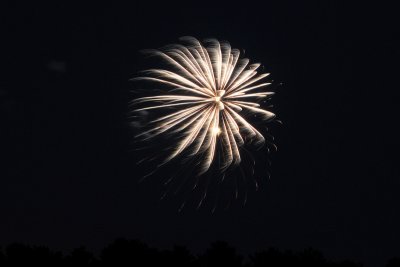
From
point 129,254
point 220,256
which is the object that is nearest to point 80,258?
point 129,254

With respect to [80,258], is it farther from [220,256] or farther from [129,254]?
[220,256]

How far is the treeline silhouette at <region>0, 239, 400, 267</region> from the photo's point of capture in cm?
5572

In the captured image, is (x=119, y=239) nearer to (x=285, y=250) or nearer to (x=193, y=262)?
(x=193, y=262)

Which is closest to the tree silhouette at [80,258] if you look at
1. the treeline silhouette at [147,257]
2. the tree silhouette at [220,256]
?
the treeline silhouette at [147,257]

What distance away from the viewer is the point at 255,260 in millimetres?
59688

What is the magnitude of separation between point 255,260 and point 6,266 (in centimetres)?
2321

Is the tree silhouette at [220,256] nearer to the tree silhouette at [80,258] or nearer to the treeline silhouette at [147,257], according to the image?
the treeline silhouette at [147,257]

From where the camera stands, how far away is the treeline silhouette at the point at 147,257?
183 ft

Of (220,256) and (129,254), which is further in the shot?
(220,256)

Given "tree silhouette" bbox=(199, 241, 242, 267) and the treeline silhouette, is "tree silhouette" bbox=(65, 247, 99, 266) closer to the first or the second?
the treeline silhouette

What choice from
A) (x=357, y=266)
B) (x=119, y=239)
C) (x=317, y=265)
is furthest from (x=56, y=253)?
(x=357, y=266)

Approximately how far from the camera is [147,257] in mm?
57188

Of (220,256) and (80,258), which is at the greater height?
(220,256)

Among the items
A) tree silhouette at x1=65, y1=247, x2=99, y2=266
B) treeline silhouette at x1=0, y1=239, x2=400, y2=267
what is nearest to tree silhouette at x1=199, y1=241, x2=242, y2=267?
treeline silhouette at x1=0, y1=239, x2=400, y2=267
